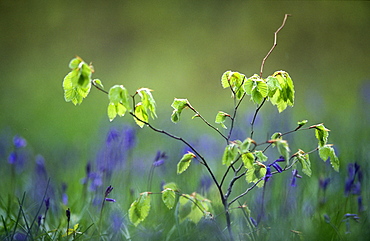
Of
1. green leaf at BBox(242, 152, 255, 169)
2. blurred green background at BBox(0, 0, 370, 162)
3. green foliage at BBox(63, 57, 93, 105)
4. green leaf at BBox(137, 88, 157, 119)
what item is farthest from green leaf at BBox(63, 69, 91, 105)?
blurred green background at BBox(0, 0, 370, 162)

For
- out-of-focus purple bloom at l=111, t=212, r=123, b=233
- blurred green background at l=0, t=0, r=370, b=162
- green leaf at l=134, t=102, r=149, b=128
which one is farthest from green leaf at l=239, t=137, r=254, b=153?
blurred green background at l=0, t=0, r=370, b=162

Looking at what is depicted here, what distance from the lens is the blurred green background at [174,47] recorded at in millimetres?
4945

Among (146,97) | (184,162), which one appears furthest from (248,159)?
(146,97)

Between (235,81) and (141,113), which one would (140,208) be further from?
(235,81)

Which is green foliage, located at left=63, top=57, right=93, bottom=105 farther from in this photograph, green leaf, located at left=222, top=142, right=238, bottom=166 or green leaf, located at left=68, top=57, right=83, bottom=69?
green leaf, located at left=222, top=142, right=238, bottom=166

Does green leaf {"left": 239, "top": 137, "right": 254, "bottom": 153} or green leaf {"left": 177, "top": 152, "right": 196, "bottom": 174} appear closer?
green leaf {"left": 239, "top": 137, "right": 254, "bottom": 153}

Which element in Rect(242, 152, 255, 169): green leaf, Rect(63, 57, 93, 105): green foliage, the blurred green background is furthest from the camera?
the blurred green background

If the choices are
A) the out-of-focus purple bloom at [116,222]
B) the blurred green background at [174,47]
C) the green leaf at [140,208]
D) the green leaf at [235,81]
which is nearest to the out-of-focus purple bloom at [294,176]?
the green leaf at [235,81]

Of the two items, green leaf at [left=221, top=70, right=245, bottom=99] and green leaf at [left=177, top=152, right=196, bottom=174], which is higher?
green leaf at [left=221, top=70, right=245, bottom=99]

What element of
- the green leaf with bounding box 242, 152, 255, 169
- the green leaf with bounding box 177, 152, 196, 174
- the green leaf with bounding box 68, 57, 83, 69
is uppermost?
the green leaf with bounding box 68, 57, 83, 69

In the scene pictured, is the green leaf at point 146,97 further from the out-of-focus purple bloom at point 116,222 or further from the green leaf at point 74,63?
the out-of-focus purple bloom at point 116,222

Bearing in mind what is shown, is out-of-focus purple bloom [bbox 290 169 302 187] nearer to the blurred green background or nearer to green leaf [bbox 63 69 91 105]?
green leaf [bbox 63 69 91 105]

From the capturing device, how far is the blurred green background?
4.95m

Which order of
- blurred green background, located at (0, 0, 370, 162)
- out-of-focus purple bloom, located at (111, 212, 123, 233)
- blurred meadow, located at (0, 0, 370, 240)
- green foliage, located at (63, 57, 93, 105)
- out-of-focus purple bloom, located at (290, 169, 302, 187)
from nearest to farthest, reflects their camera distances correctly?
green foliage, located at (63, 57, 93, 105), out-of-focus purple bloom, located at (290, 169, 302, 187), out-of-focus purple bloom, located at (111, 212, 123, 233), blurred meadow, located at (0, 0, 370, 240), blurred green background, located at (0, 0, 370, 162)
